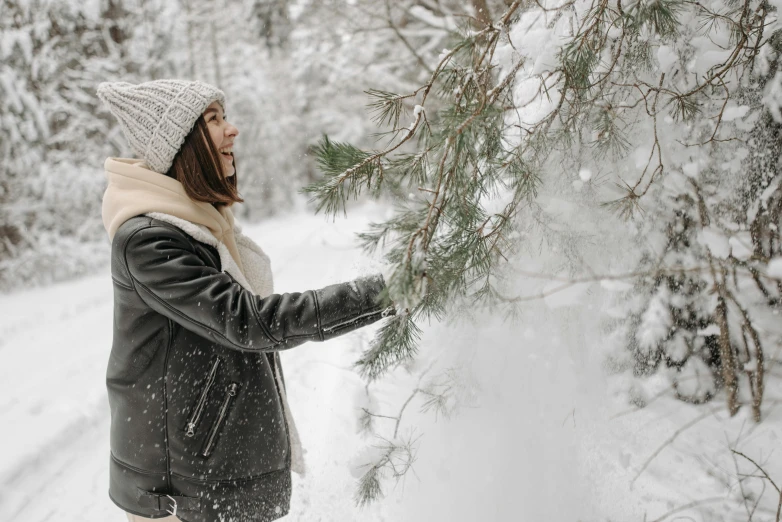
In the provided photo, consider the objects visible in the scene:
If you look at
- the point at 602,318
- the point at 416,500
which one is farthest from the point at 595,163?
the point at 416,500

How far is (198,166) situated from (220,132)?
147 millimetres

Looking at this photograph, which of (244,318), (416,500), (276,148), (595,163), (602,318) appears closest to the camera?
(244,318)

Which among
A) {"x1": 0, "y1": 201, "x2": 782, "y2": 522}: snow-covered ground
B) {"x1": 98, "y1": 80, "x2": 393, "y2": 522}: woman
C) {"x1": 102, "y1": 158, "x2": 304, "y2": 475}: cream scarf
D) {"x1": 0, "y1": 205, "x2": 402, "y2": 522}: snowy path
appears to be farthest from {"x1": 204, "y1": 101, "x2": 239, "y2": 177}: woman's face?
{"x1": 0, "y1": 201, "x2": 782, "y2": 522}: snow-covered ground

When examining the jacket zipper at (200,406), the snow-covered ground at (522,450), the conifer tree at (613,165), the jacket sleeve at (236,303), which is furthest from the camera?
the snow-covered ground at (522,450)

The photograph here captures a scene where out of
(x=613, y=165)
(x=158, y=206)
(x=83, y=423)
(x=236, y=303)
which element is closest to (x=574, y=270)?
(x=613, y=165)

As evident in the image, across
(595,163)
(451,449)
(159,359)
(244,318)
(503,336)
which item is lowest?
(451,449)

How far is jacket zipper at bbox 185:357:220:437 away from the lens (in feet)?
5.24

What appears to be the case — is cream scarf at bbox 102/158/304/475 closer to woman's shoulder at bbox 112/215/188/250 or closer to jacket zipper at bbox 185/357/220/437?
woman's shoulder at bbox 112/215/188/250

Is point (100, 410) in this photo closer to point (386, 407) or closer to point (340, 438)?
point (340, 438)

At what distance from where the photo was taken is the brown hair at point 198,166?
5.32ft

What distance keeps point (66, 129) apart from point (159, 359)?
39.0 ft

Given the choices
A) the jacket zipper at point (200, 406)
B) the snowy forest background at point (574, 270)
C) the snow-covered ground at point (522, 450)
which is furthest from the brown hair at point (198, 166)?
the snow-covered ground at point (522, 450)

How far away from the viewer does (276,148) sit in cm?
2428

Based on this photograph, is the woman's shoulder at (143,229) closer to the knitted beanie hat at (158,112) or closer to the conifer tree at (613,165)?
the knitted beanie hat at (158,112)
